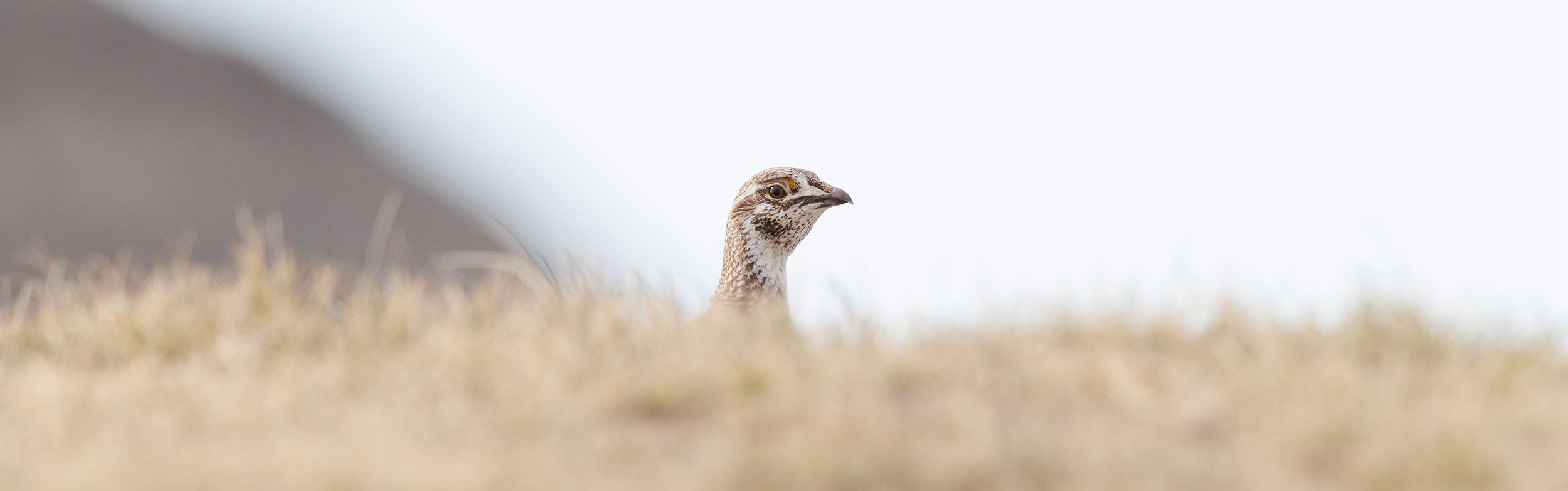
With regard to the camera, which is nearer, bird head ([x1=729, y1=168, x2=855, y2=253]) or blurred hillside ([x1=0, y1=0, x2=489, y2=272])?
bird head ([x1=729, y1=168, x2=855, y2=253])

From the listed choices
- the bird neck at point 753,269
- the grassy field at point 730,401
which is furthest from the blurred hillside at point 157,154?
the grassy field at point 730,401

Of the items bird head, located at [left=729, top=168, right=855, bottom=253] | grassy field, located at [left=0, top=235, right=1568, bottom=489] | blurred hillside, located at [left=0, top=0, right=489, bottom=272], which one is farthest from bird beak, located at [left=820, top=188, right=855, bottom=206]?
blurred hillside, located at [left=0, top=0, right=489, bottom=272]

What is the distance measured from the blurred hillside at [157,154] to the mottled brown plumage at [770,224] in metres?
37.0

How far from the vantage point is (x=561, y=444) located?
396cm

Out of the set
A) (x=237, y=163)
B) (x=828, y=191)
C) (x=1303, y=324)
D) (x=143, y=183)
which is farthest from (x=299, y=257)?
(x=237, y=163)

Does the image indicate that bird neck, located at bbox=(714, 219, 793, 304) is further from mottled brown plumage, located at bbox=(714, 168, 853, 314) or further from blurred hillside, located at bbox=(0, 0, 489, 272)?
blurred hillside, located at bbox=(0, 0, 489, 272)

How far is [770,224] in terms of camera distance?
24.2 ft

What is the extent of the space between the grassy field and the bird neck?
1166 millimetres

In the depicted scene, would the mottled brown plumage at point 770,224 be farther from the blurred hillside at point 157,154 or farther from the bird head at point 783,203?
the blurred hillside at point 157,154

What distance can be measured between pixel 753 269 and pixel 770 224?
272 millimetres

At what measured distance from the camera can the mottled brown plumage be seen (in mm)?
7355

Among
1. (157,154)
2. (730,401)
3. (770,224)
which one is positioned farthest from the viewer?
(157,154)

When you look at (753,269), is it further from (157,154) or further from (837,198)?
(157,154)

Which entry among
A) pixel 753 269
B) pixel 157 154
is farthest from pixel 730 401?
pixel 157 154
